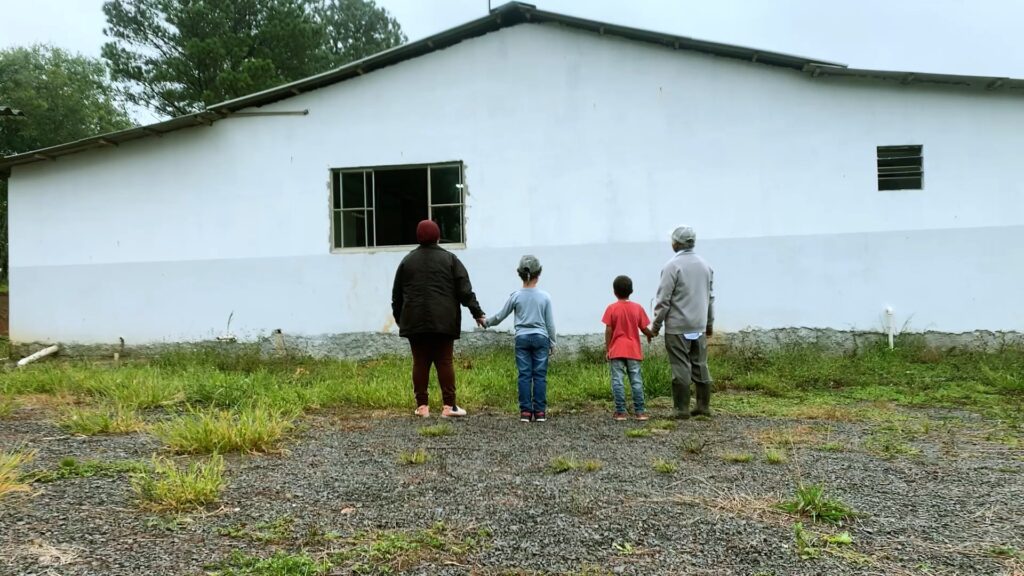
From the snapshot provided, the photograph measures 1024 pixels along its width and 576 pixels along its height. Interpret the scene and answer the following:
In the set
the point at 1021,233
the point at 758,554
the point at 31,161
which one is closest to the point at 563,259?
the point at 1021,233

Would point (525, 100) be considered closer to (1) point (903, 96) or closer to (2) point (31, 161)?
(1) point (903, 96)

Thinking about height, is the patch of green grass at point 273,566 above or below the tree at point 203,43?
below

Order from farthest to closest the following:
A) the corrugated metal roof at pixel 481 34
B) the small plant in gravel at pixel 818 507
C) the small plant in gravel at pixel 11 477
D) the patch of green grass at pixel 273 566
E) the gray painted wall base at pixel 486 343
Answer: the gray painted wall base at pixel 486 343, the corrugated metal roof at pixel 481 34, the small plant in gravel at pixel 11 477, the small plant in gravel at pixel 818 507, the patch of green grass at pixel 273 566

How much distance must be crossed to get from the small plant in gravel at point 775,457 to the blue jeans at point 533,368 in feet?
6.37

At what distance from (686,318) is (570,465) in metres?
2.18

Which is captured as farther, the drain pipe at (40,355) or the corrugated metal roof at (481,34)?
the drain pipe at (40,355)

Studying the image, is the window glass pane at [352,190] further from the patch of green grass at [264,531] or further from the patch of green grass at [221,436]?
the patch of green grass at [264,531]

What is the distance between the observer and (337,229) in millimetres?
9688

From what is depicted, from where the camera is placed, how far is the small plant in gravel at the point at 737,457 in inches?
155

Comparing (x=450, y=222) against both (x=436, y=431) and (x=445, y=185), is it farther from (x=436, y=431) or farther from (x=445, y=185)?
(x=436, y=431)

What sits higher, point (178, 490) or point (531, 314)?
point (531, 314)

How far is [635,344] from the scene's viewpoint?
18.5ft

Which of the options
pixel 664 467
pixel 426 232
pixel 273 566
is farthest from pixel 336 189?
pixel 273 566

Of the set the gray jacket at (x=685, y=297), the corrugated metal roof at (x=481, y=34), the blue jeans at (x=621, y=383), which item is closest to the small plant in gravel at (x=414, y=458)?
the blue jeans at (x=621, y=383)
